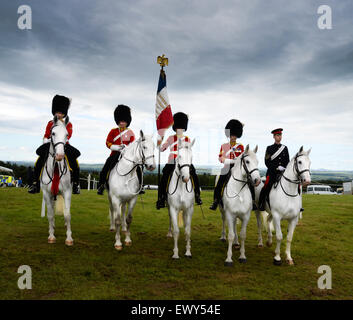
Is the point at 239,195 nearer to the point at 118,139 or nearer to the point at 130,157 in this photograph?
the point at 130,157

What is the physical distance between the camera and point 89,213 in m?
14.9

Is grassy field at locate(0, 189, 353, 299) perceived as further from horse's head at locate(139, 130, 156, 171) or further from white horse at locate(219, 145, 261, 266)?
horse's head at locate(139, 130, 156, 171)

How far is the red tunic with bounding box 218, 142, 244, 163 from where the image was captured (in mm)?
9281

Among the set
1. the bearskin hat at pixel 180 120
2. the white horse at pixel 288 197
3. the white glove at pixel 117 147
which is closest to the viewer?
the white horse at pixel 288 197

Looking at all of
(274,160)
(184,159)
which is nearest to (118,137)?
(184,159)

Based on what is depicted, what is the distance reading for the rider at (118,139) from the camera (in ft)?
30.1

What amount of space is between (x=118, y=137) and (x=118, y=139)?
93mm

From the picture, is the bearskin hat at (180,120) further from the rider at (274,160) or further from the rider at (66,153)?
the rider at (66,153)

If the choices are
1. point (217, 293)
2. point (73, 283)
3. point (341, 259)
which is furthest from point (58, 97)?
point (341, 259)

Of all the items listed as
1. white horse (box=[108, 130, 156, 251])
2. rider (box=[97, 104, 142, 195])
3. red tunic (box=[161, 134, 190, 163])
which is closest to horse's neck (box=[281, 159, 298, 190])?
red tunic (box=[161, 134, 190, 163])

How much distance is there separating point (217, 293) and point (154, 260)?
2.39 meters

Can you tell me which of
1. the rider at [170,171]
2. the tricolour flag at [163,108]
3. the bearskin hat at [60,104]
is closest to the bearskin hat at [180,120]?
the rider at [170,171]

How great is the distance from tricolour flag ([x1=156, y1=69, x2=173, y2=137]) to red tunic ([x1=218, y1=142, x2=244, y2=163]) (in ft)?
6.98

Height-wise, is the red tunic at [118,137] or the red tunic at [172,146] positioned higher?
the red tunic at [118,137]
